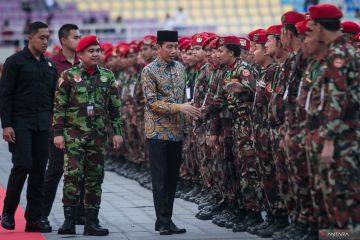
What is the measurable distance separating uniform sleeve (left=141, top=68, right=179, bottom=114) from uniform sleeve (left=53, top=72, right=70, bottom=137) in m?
0.87

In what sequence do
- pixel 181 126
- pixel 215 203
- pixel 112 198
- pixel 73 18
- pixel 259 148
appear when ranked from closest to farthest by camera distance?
pixel 259 148 < pixel 181 126 < pixel 215 203 < pixel 112 198 < pixel 73 18

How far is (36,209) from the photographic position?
11094 mm

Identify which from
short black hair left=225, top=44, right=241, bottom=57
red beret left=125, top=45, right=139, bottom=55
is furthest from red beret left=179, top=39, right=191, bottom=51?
short black hair left=225, top=44, right=241, bottom=57

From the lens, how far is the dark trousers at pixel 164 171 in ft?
35.7

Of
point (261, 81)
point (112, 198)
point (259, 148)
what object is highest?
point (261, 81)

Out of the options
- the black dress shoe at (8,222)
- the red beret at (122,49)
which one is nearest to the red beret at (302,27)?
the black dress shoe at (8,222)

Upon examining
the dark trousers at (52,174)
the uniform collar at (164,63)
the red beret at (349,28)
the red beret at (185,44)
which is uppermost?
the red beret at (349,28)

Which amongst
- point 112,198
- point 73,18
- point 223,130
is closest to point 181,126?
point 223,130

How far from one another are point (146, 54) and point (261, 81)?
21.1 feet

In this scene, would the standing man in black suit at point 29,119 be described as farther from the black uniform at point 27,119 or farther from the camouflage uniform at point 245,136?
the camouflage uniform at point 245,136

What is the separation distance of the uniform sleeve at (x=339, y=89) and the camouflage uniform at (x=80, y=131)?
3.33m

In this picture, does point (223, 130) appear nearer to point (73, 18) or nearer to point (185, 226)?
point (185, 226)

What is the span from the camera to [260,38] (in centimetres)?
1093

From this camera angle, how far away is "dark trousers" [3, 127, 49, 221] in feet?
35.6
